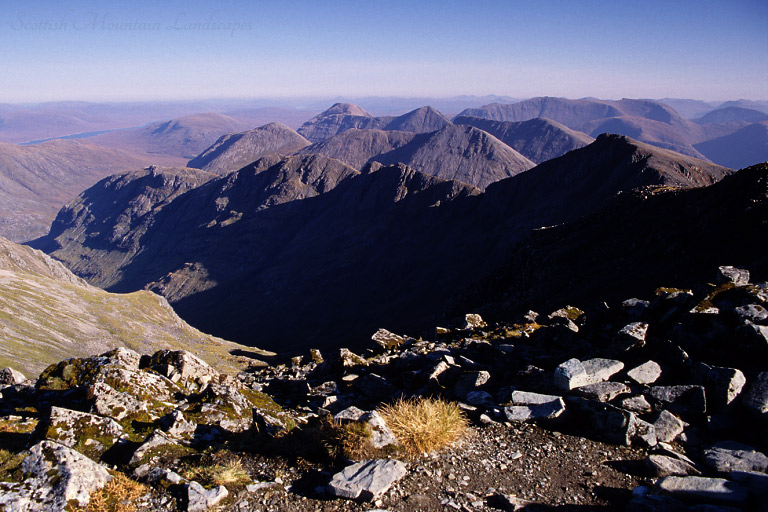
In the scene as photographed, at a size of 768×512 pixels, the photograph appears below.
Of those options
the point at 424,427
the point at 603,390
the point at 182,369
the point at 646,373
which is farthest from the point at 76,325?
the point at 646,373

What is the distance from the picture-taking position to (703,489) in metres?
6.99

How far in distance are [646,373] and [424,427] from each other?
6552 mm

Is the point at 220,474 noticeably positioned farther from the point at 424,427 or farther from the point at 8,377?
the point at 8,377

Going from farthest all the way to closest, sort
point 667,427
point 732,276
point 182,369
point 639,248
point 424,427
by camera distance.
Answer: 1. point 639,248
2. point 182,369
3. point 732,276
4. point 667,427
5. point 424,427

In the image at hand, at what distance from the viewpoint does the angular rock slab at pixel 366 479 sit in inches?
300

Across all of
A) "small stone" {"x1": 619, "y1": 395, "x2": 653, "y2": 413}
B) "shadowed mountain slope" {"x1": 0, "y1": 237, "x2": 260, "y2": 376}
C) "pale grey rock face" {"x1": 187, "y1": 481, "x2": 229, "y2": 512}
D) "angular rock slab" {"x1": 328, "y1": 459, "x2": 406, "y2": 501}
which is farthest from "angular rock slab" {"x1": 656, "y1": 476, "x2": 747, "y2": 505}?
"shadowed mountain slope" {"x1": 0, "y1": 237, "x2": 260, "y2": 376}

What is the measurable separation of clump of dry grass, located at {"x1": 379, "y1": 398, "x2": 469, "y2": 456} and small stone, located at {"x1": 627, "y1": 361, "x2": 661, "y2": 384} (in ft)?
16.3

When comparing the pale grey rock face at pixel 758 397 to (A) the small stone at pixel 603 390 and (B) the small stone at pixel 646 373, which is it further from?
(A) the small stone at pixel 603 390

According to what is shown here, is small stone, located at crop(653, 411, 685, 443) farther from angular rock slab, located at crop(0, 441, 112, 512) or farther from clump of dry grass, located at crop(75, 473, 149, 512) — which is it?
angular rock slab, located at crop(0, 441, 112, 512)

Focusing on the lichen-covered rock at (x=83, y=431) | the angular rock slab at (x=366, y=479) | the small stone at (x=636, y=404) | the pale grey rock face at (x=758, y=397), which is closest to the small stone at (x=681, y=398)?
the small stone at (x=636, y=404)

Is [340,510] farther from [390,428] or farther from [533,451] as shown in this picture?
[533,451]

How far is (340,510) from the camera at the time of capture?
7.45 metres

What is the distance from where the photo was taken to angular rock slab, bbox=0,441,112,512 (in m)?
7.11

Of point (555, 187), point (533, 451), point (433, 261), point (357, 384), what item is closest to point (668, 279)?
point (357, 384)
